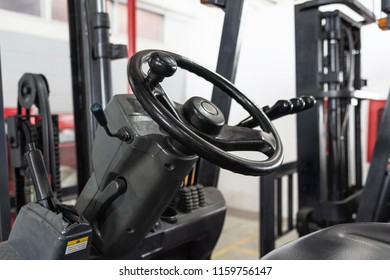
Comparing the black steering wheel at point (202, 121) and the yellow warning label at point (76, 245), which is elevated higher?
the black steering wheel at point (202, 121)

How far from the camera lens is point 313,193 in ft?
8.57

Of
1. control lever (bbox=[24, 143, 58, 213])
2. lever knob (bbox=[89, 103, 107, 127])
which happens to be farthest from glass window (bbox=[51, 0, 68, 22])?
lever knob (bbox=[89, 103, 107, 127])

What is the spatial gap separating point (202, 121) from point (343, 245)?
1.66 feet

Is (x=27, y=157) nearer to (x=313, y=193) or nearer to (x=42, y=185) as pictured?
(x=42, y=185)

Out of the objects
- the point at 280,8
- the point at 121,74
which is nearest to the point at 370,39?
the point at 280,8

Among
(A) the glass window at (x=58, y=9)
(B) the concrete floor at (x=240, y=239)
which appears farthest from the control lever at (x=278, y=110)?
(A) the glass window at (x=58, y=9)

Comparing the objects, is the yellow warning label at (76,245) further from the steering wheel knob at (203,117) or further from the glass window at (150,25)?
the glass window at (150,25)

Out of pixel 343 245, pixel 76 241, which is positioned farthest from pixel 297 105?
pixel 76 241

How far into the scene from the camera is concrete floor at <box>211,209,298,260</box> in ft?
12.5

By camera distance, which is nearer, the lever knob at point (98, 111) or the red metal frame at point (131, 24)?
the lever knob at point (98, 111)

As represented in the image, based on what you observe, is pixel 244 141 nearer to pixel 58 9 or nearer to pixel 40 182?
pixel 40 182

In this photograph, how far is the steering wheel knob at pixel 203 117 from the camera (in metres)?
1.06

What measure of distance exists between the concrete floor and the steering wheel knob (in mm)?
2856

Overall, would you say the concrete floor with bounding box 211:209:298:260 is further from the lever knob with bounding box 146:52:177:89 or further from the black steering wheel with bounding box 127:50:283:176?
the lever knob with bounding box 146:52:177:89
